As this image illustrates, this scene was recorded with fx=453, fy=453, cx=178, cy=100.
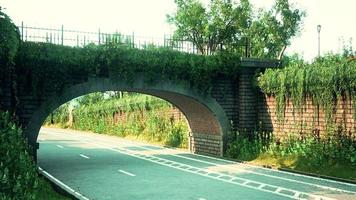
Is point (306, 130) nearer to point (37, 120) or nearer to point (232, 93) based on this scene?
point (232, 93)

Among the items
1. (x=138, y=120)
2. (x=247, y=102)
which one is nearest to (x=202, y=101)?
(x=247, y=102)

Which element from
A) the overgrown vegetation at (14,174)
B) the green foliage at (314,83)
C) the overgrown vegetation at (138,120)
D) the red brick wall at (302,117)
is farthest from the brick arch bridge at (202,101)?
the overgrown vegetation at (14,174)

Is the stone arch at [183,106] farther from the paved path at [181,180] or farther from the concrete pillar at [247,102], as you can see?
the paved path at [181,180]

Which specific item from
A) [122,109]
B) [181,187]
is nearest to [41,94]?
[181,187]

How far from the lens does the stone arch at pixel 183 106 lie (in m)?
18.8

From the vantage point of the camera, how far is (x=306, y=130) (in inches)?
777

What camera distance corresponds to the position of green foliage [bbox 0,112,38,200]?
309 inches

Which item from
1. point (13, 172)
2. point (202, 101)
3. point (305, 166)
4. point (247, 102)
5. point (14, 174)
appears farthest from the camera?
point (247, 102)

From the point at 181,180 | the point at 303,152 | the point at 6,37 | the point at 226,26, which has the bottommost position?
the point at 181,180

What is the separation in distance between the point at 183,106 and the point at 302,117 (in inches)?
281

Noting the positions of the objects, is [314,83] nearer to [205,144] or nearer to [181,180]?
[181,180]

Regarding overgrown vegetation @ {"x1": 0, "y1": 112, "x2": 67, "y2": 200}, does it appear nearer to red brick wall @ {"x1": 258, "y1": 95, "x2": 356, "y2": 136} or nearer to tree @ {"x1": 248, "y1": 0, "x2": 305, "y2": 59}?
red brick wall @ {"x1": 258, "y1": 95, "x2": 356, "y2": 136}

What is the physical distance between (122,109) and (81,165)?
20.5 metres

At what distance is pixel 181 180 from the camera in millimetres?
16172
